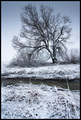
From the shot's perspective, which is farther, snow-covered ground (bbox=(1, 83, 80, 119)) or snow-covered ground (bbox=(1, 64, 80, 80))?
snow-covered ground (bbox=(1, 64, 80, 80))

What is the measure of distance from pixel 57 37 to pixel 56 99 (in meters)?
11.3

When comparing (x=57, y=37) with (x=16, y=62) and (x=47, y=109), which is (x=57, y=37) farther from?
(x=47, y=109)

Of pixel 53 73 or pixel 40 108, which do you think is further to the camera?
pixel 53 73

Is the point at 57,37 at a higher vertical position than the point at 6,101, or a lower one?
higher

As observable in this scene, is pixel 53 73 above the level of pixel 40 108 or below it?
above

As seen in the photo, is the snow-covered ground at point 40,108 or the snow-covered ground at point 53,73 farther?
the snow-covered ground at point 53,73

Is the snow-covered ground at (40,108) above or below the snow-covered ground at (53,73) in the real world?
below

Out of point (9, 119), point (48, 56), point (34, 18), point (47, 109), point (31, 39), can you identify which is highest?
point (34, 18)

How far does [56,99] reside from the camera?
2270mm

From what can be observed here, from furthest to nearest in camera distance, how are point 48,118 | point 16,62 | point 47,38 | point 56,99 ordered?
1. point 47,38
2. point 16,62
3. point 56,99
4. point 48,118

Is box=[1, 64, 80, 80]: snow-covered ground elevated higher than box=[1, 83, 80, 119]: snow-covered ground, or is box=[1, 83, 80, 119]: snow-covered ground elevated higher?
box=[1, 64, 80, 80]: snow-covered ground

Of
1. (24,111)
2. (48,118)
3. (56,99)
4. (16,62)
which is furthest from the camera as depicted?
(16,62)

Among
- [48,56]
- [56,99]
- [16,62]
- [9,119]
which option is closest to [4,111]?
[9,119]

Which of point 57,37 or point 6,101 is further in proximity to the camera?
point 57,37
